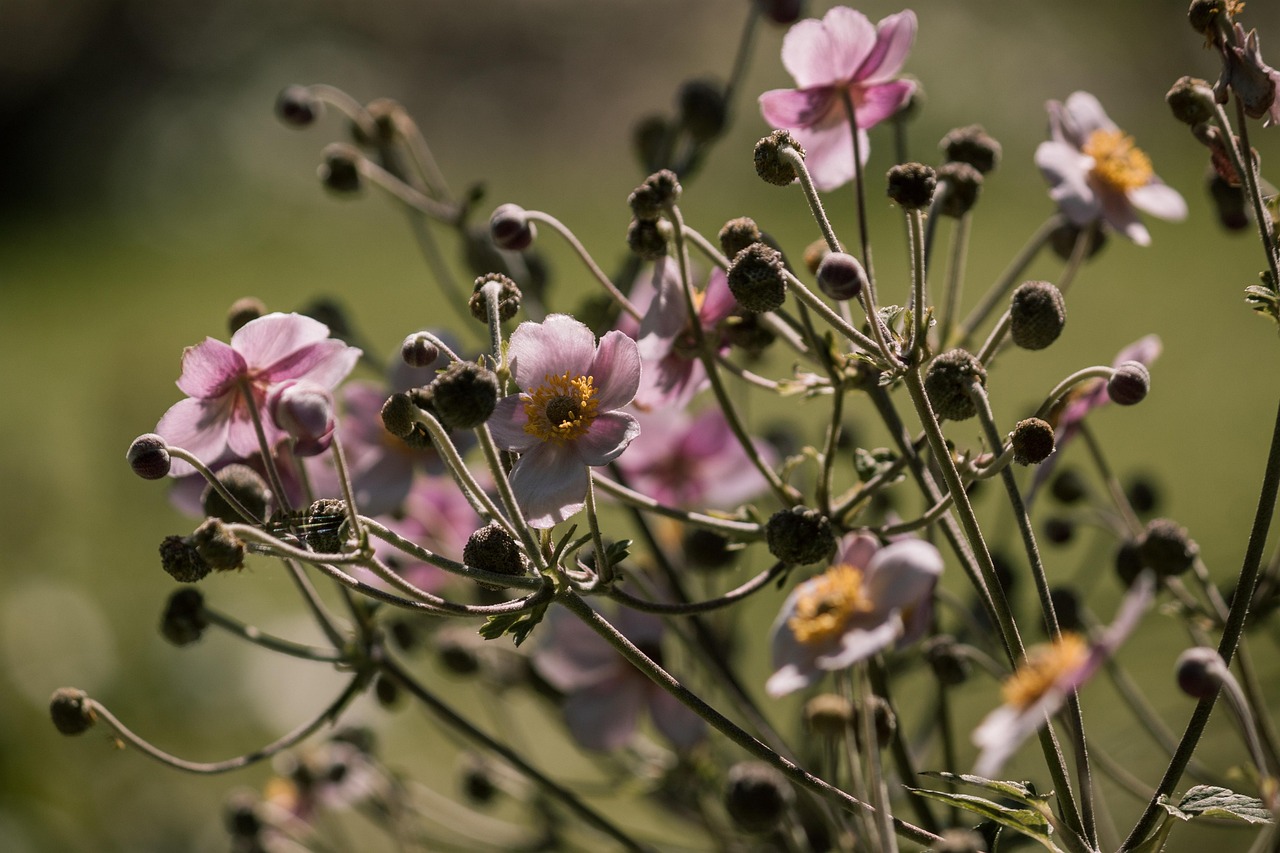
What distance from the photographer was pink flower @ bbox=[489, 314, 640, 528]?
51 cm

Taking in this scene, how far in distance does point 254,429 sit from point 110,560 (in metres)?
1.06

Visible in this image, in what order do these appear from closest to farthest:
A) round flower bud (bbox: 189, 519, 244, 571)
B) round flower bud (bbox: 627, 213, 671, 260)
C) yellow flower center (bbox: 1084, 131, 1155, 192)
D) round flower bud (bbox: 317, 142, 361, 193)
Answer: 1. round flower bud (bbox: 189, 519, 244, 571)
2. round flower bud (bbox: 627, 213, 671, 260)
3. yellow flower center (bbox: 1084, 131, 1155, 192)
4. round flower bud (bbox: 317, 142, 361, 193)

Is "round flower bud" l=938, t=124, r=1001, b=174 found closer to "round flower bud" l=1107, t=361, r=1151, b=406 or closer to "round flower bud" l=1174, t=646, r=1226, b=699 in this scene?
"round flower bud" l=1107, t=361, r=1151, b=406

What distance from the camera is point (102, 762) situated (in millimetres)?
1125

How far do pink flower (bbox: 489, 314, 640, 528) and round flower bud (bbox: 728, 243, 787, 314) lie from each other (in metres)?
0.06

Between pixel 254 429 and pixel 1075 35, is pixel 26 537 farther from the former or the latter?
pixel 1075 35

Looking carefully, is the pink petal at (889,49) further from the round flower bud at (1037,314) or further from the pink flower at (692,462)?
the pink flower at (692,462)

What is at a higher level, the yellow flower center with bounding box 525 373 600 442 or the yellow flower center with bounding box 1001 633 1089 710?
the yellow flower center with bounding box 525 373 600 442

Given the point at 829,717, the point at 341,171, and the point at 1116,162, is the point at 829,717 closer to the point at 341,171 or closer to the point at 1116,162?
the point at 1116,162

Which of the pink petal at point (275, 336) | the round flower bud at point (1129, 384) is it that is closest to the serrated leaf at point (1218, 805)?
the round flower bud at point (1129, 384)

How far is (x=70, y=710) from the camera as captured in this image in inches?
23.1

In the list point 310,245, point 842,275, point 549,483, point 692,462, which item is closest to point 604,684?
point 692,462

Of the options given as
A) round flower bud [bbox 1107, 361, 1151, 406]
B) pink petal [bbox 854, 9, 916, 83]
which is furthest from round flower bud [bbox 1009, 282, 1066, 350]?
pink petal [bbox 854, 9, 916, 83]

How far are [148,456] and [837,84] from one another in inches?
13.2
